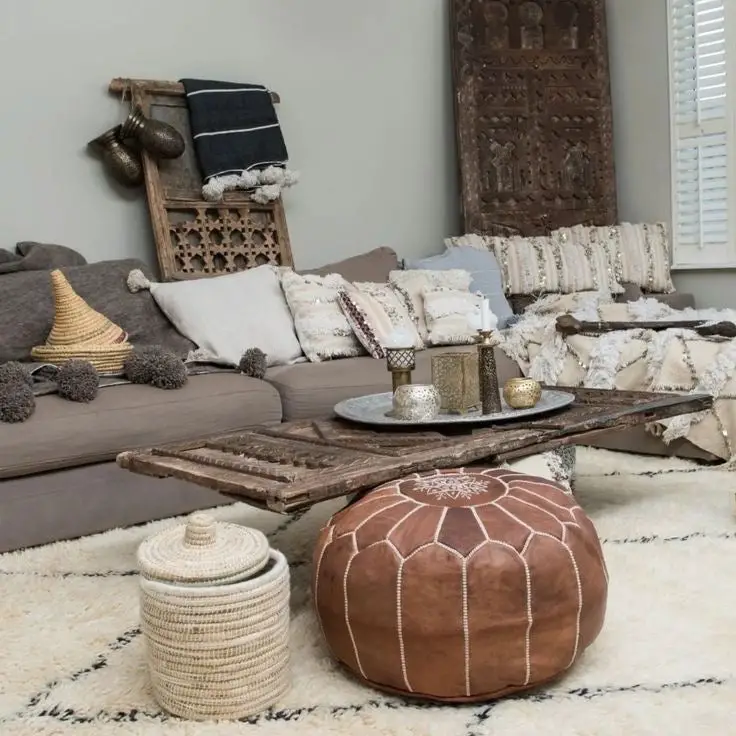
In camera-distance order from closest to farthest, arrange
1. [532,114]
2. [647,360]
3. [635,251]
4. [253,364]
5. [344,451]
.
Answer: [344,451]
[253,364]
[647,360]
[635,251]
[532,114]

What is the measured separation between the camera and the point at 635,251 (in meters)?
4.42

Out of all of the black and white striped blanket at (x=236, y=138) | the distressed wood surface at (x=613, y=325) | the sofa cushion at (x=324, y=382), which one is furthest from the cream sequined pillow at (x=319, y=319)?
the distressed wood surface at (x=613, y=325)

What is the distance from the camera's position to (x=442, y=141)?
4.69 metres

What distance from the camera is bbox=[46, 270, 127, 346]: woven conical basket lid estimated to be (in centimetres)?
285

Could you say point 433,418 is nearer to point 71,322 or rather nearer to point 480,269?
point 71,322

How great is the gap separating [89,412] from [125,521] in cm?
33

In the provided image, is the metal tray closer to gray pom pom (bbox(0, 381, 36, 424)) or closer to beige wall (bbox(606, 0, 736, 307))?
gray pom pom (bbox(0, 381, 36, 424))

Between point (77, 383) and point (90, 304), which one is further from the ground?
point (90, 304)

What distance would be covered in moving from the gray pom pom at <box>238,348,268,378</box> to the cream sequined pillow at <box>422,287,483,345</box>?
79 centimetres

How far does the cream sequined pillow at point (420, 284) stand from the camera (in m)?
3.58

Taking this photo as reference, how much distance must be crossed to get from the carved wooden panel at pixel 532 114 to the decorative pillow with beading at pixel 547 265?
283mm

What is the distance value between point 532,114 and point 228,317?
2236 millimetres

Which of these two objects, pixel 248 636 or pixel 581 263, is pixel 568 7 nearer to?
pixel 581 263

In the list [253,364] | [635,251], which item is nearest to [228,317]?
[253,364]
